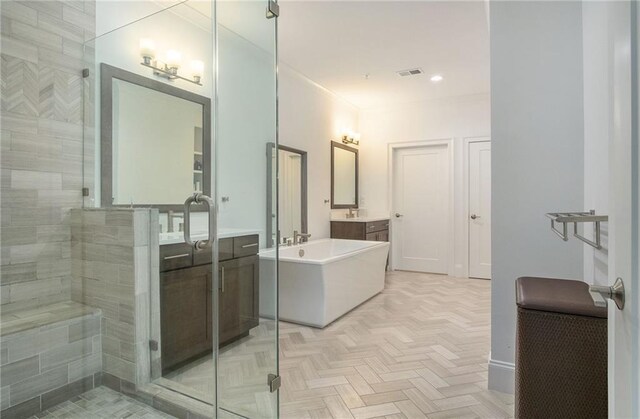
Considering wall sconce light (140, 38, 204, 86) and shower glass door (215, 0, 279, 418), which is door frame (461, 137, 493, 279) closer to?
shower glass door (215, 0, 279, 418)

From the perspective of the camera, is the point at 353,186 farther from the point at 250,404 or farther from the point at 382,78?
the point at 250,404

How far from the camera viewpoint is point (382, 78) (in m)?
4.42

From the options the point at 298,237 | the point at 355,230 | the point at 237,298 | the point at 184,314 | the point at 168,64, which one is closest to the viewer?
the point at 184,314

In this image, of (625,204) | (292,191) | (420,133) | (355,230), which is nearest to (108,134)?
(292,191)

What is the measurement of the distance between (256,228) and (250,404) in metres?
1.17

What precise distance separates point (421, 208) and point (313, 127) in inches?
85.9

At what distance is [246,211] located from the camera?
264 cm

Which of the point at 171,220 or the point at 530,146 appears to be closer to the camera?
the point at 530,146

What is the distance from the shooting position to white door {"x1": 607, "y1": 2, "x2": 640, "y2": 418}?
68 cm

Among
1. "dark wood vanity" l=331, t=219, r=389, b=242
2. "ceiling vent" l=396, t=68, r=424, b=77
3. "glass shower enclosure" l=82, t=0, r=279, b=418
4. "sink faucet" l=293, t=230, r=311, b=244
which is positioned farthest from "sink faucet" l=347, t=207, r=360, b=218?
"glass shower enclosure" l=82, t=0, r=279, b=418

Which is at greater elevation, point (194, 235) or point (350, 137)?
point (350, 137)

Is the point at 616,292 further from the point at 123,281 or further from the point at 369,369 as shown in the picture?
the point at 123,281

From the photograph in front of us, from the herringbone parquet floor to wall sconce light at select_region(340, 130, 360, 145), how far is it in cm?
274

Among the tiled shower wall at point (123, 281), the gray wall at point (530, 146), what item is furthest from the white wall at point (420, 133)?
the tiled shower wall at point (123, 281)
